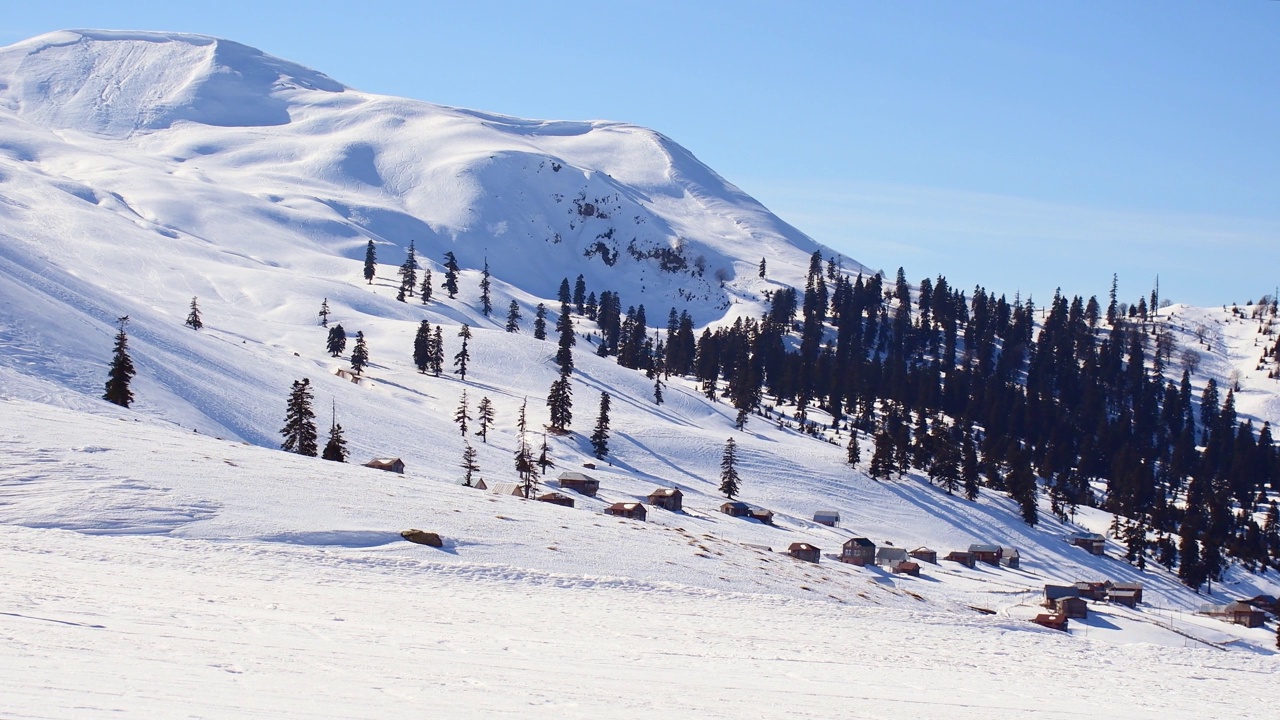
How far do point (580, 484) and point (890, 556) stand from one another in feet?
76.8

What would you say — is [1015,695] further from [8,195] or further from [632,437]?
[8,195]

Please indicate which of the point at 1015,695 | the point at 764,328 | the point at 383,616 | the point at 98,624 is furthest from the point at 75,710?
the point at 764,328

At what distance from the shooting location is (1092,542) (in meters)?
Answer: 96.1

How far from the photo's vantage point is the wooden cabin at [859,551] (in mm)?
70438

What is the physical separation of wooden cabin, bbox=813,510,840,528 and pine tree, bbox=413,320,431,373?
54569 millimetres

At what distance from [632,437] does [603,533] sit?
60.2 meters

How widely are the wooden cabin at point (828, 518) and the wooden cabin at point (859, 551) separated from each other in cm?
1407

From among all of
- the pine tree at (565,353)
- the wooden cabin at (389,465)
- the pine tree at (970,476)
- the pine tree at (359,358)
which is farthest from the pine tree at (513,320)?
the wooden cabin at (389,465)

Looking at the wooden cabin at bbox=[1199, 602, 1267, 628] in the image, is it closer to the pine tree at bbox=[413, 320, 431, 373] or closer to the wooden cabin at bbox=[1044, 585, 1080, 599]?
the wooden cabin at bbox=[1044, 585, 1080, 599]

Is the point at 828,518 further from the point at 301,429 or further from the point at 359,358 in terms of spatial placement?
the point at 359,358

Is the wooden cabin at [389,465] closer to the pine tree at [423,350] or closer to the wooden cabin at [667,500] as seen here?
the wooden cabin at [667,500]

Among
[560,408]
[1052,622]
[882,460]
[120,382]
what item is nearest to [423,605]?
[1052,622]

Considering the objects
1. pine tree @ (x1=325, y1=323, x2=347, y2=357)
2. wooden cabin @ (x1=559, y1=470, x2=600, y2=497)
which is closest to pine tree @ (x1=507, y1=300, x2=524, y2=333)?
pine tree @ (x1=325, y1=323, x2=347, y2=357)

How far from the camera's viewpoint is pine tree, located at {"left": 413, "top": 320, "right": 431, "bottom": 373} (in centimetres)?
12188
